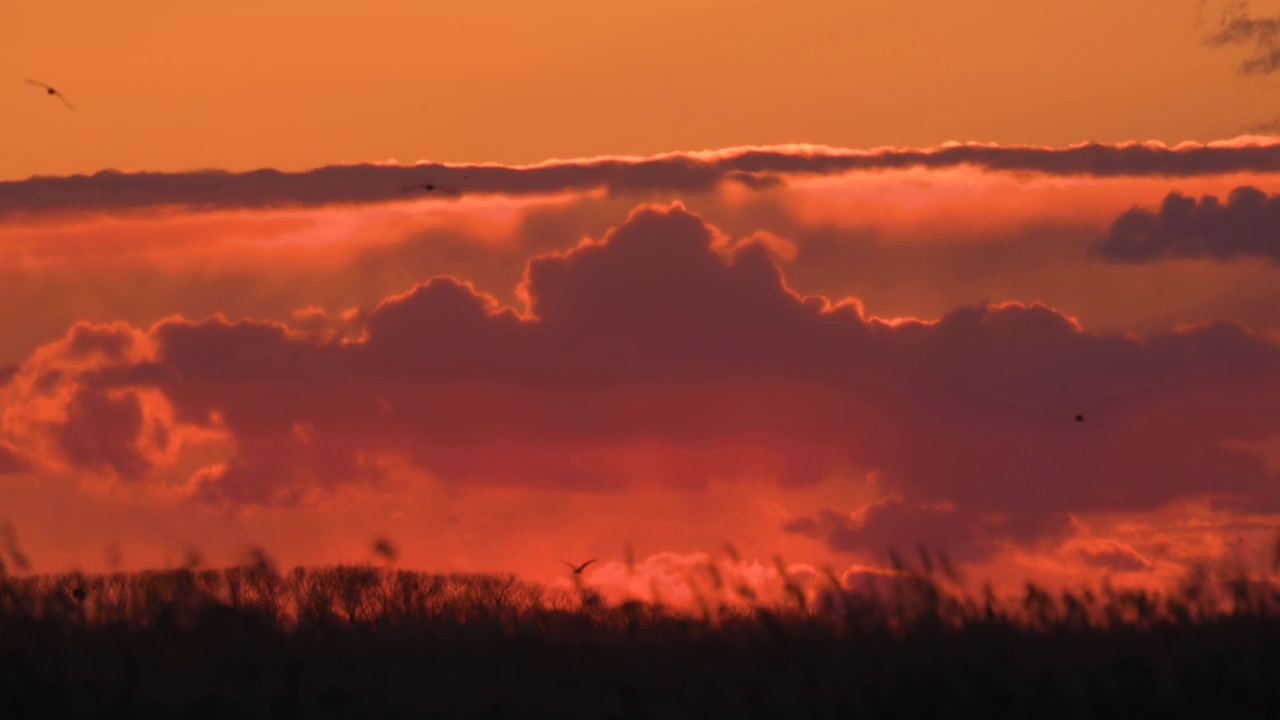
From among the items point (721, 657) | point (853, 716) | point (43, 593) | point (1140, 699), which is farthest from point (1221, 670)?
point (43, 593)

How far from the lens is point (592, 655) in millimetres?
17891

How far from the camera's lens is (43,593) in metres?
20.0

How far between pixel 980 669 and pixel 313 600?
28.2 feet

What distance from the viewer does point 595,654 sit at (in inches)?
707

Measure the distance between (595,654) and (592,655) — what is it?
2.7 inches

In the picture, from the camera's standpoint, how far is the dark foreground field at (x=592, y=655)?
15.4 meters

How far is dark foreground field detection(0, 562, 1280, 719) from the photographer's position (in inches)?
606

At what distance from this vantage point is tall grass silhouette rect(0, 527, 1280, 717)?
15.4 m

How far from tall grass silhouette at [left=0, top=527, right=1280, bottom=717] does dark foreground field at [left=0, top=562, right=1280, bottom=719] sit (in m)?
0.03

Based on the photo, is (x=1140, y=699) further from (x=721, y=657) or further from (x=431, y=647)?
(x=431, y=647)

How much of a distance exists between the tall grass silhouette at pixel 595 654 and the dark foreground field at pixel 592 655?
29 millimetres

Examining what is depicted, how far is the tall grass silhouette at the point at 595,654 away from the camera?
1539 centimetres

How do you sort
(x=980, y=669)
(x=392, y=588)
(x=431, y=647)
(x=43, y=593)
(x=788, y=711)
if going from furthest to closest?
(x=392, y=588) < (x=43, y=593) < (x=431, y=647) < (x=980, y=669) < (x=788, y=711)

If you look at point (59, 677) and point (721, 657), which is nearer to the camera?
point (59, 677)
